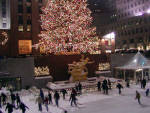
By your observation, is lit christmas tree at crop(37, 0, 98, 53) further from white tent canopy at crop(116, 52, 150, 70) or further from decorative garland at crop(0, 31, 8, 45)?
decorative garland at crop(0, 31, 8, 45)

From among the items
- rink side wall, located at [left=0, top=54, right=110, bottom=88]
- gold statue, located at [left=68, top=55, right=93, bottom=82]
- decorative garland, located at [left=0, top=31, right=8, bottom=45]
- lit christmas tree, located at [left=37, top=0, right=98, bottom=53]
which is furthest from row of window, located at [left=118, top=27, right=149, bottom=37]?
gold statue, located at [left=68, top=55, right=93, bottom=82]

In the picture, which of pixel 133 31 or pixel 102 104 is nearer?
pixel 102 104

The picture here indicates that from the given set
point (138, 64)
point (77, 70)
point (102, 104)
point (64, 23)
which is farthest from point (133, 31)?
point (102, 104)

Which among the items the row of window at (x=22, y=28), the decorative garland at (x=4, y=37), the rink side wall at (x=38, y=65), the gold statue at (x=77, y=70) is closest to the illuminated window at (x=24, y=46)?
the row of window at (x=22, y=28)

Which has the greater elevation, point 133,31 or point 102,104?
point 133,31

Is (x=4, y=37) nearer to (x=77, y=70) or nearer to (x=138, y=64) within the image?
(x=77, y=70)

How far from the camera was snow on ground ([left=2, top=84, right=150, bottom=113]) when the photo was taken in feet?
60.1

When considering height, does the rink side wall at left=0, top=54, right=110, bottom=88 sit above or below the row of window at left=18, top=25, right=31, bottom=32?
below

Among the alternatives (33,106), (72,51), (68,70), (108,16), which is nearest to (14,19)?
(72,51)

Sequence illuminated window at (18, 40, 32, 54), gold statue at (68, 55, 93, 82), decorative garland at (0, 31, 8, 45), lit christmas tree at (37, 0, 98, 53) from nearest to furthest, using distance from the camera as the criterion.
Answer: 1. gold statue at (68, 55, 93, 82)
2. lit christmas tree at (37, 0, 98, 53)
3. decorative garland at (0, 31, 8, 45)
4. illuminated window at (18, 40, 32, 54)

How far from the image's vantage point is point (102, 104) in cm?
2059

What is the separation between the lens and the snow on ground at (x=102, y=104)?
18.3 metres

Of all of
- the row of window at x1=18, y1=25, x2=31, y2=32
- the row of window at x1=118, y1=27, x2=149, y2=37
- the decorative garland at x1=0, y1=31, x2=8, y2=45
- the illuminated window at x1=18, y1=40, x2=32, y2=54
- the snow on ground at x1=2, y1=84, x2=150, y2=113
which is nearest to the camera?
the snow on ground at x1=2, y1=84, x2=150, y2=113

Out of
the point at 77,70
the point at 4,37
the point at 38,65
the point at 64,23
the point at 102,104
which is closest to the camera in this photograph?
the point at 102,104
